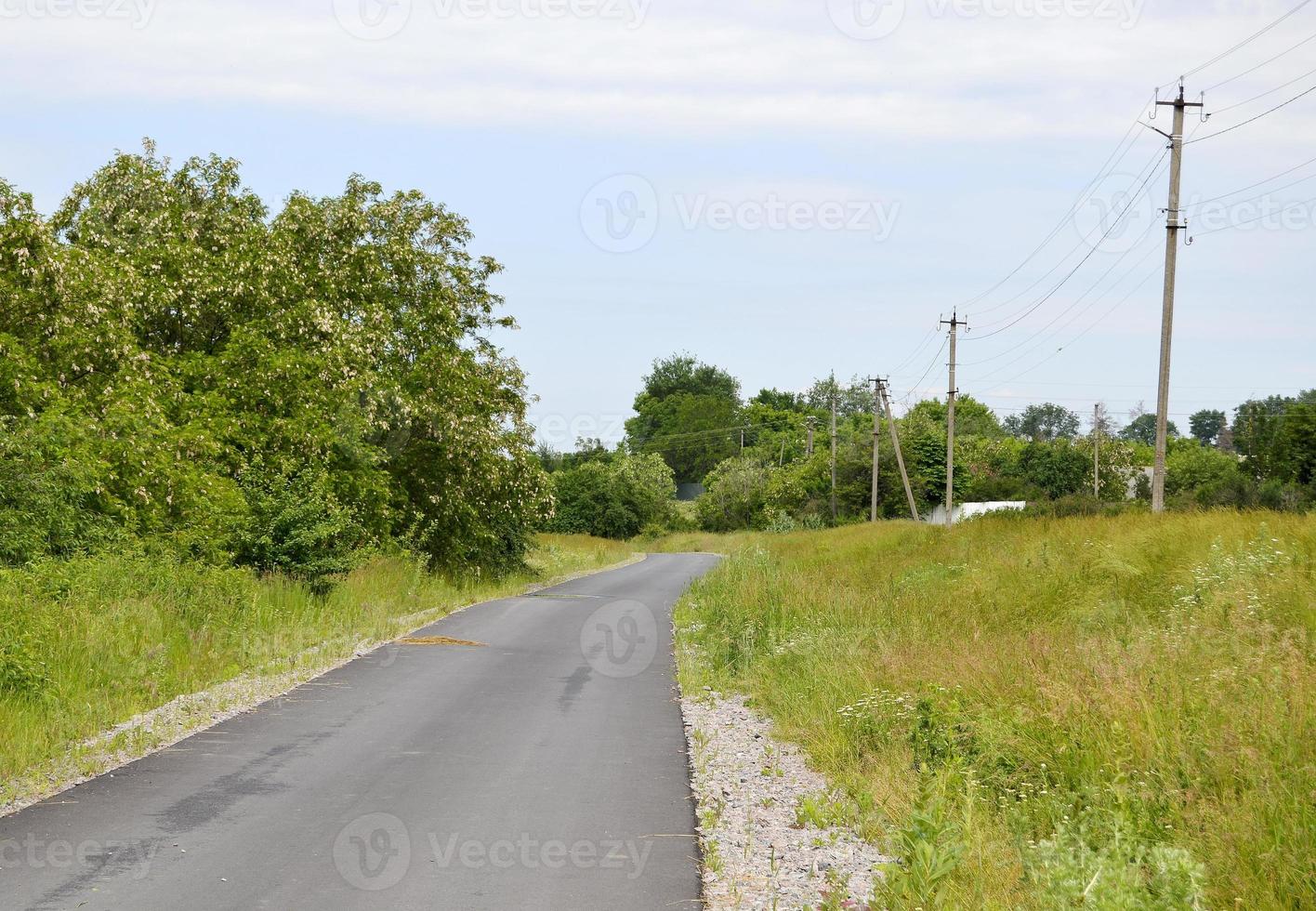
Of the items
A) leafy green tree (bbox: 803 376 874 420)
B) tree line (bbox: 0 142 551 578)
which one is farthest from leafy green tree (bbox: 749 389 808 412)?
tree line (bbox: 0 142 551 578)

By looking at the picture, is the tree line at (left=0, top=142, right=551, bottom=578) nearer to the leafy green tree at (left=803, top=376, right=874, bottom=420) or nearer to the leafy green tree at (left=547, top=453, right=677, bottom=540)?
the leafy green tree at (left=547, top=453, right=677, bottom=540)

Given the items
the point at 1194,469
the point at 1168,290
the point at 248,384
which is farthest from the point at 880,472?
the point at 248,384

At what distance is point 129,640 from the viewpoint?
514 inches

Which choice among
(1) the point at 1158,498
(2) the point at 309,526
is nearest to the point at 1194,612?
(2) the point at 309,526

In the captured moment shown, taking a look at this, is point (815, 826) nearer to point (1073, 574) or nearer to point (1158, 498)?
point (1073, 574)

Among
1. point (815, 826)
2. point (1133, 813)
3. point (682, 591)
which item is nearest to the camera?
point (1133, 813)

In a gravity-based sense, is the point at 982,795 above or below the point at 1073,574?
below

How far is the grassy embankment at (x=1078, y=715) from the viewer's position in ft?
18.7

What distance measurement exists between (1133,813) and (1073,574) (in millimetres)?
10049

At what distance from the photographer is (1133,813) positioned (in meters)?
6.69

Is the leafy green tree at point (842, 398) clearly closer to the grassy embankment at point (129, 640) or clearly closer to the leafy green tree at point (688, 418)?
the leafy green tree at point (688, 418)

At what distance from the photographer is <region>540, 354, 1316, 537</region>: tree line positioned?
58.8 m

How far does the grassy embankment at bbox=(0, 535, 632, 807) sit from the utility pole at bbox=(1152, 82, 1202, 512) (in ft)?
54.9

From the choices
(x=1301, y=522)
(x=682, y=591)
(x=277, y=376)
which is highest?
(x=277, y=376)
